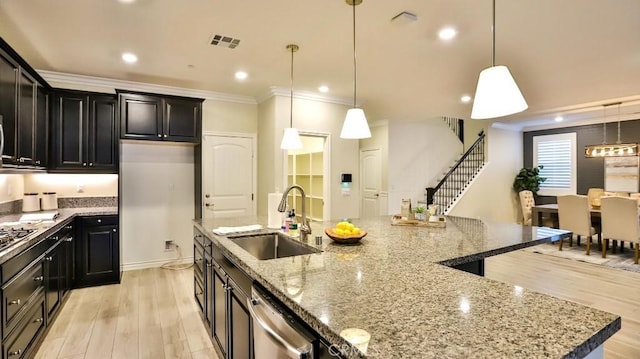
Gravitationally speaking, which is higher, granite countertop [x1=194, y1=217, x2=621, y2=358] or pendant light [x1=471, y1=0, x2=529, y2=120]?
pendant light [x1=471, y1=0, x2=529, y2=120]

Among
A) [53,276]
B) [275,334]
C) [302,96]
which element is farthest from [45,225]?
[302,96]

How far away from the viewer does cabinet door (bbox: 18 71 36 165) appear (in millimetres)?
3146

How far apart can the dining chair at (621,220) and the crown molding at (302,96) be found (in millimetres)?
4392

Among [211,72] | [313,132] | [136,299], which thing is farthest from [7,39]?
[313,132]

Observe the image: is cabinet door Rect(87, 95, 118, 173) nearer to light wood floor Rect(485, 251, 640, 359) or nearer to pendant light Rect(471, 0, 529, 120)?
pendant light Rect(471, 0, 529, 120)

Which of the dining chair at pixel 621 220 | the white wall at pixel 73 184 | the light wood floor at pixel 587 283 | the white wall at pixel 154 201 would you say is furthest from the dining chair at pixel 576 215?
the white wall at pixel 73 184

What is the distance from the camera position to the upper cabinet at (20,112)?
2783 mm

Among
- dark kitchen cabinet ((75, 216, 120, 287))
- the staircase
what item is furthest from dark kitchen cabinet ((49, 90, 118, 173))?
the staircase

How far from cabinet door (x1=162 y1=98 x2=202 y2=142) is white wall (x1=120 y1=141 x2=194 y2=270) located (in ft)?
1.80

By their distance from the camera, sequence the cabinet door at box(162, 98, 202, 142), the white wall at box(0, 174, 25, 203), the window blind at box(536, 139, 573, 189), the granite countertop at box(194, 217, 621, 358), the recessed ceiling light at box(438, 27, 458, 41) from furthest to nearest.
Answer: the window blind at box(536, 139, 573, 189), the cabinet door at box(162, 98, 202, 142), the white wall at box(0, 174, 25, 203), the recessed ceiling light at box(438, 27, 458, 41), the granite countertop at box(194, 217, 621, 358)

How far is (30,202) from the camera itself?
401cm

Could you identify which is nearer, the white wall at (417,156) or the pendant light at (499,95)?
the pendant light at (499,95)

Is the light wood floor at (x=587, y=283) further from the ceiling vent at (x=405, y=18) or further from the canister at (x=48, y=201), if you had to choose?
the canister at (x=48, y=201)

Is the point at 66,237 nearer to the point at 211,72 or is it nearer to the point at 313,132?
the point at 211,72
